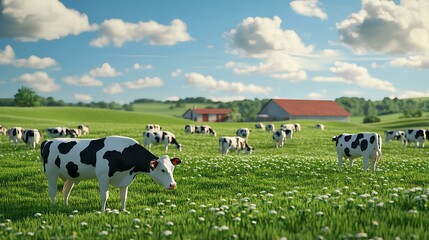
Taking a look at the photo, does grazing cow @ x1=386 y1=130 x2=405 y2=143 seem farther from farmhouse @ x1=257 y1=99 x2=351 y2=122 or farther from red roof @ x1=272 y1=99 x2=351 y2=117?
red roof @ x1=272 y1=99 x2=351 y2=117

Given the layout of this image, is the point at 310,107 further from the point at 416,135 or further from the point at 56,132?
the point at 56,132

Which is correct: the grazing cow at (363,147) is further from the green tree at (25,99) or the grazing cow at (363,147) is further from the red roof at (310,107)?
the green tree at (25,99)

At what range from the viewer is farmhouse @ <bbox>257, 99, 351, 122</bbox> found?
126562 millimetres

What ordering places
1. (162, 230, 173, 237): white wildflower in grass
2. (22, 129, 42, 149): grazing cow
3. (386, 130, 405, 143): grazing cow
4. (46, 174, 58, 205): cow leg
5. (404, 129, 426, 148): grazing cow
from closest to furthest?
1. (162, 230, 173, 237): white wildflower in grass
2. (46, 174, 58, 205): cow leg
3. (22, 129, 42, 149): grazing cow
4. (404, 129, 426, 148): grazing cow
5. (386, 130, 405, 143): grazing cow

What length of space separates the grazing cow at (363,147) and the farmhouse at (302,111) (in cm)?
10638


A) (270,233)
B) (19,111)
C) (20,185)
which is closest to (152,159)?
(270,233)

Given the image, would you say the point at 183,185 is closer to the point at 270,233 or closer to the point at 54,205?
the point at 54,205

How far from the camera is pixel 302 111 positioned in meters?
128

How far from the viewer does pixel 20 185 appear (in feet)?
50.9

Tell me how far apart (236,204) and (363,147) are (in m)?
11.1

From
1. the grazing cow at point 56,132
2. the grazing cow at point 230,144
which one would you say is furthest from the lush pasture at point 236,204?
the grazing cow at point 56,132

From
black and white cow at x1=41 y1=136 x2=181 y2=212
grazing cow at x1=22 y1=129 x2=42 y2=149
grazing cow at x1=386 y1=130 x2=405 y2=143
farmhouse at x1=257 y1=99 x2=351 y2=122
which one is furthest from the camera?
farmhouse at x1=257 y1=99 x2=351 y2=122

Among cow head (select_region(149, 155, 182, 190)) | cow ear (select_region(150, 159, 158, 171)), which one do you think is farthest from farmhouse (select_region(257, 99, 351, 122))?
cow ear (select_region(150, 159, 158, 171))

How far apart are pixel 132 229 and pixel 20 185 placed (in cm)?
949
